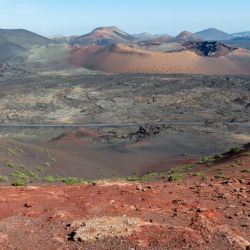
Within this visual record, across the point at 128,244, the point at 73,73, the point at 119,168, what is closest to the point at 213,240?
the point at 128,244

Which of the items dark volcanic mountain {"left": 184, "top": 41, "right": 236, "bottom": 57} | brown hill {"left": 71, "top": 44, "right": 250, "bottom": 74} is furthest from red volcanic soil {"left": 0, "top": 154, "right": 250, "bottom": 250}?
dark volcanic mountain {"left": 184, "top": 41, "right": 236, "bottom": 57}

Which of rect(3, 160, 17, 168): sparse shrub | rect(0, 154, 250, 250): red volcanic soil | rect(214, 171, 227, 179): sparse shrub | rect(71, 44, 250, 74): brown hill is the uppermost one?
rect(0, 154, 250, 250): red volcanic soil

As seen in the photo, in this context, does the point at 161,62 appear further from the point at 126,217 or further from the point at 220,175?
the point at 126,217

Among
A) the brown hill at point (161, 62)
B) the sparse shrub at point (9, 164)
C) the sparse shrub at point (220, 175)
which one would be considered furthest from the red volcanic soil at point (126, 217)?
the brown hill at point (161, 62)

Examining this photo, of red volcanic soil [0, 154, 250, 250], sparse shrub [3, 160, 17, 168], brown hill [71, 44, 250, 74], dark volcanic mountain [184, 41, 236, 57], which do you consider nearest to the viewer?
red volcanic soil [0, 154, 250, 250]

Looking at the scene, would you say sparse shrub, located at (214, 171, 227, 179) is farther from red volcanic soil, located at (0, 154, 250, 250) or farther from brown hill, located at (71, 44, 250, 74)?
brown hill, located at (71, 44, 250, 74)

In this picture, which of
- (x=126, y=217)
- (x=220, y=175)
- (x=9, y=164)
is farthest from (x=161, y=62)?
(x=126, y=217)

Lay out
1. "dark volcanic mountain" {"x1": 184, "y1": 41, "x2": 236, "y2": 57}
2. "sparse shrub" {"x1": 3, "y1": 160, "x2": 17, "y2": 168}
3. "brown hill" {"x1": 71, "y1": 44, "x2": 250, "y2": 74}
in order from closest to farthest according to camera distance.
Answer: "sparse shrub" {"x1": 3, "y1": 160, "x2": 17, "y2": 168} → "brown hill" {"x1": 71, "y1": 44, "x2": 250, "y2": 74} → "dark volcanic mountain" {"x1": 184, "y1": 41, "x2": 236, "y2": 57}
